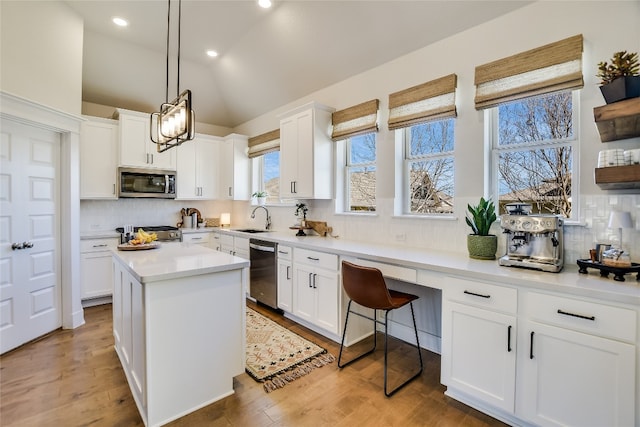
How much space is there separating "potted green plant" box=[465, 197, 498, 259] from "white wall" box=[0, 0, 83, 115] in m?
4.08

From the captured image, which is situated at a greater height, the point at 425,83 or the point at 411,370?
the point at 425,83

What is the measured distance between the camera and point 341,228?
3697 millimetres

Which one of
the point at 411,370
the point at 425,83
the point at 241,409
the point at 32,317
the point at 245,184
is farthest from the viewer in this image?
the point at 245,184

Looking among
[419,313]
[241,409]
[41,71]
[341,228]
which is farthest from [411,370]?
[41,71]

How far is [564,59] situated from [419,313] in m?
2.30

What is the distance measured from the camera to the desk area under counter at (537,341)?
1450 mm

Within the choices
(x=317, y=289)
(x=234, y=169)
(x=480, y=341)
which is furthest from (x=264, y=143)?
(x=480, y=341)

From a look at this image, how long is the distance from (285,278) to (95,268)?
103 inches

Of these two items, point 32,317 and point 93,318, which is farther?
point 93,318

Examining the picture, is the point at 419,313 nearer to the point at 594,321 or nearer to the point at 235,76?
the point at 594,321

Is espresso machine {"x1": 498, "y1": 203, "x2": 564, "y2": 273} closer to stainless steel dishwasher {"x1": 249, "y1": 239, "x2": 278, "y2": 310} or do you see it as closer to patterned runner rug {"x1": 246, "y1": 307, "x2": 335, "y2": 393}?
patterned runner rug {"x1": 246, "y1": 307, "x2": 335, "y2": 393}

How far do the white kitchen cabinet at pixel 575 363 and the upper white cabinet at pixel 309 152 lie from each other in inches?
95.5

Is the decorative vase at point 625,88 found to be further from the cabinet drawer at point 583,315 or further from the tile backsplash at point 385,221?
the cabinet drawer at point 583,315

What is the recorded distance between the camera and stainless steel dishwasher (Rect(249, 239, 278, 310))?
11.8 feet
